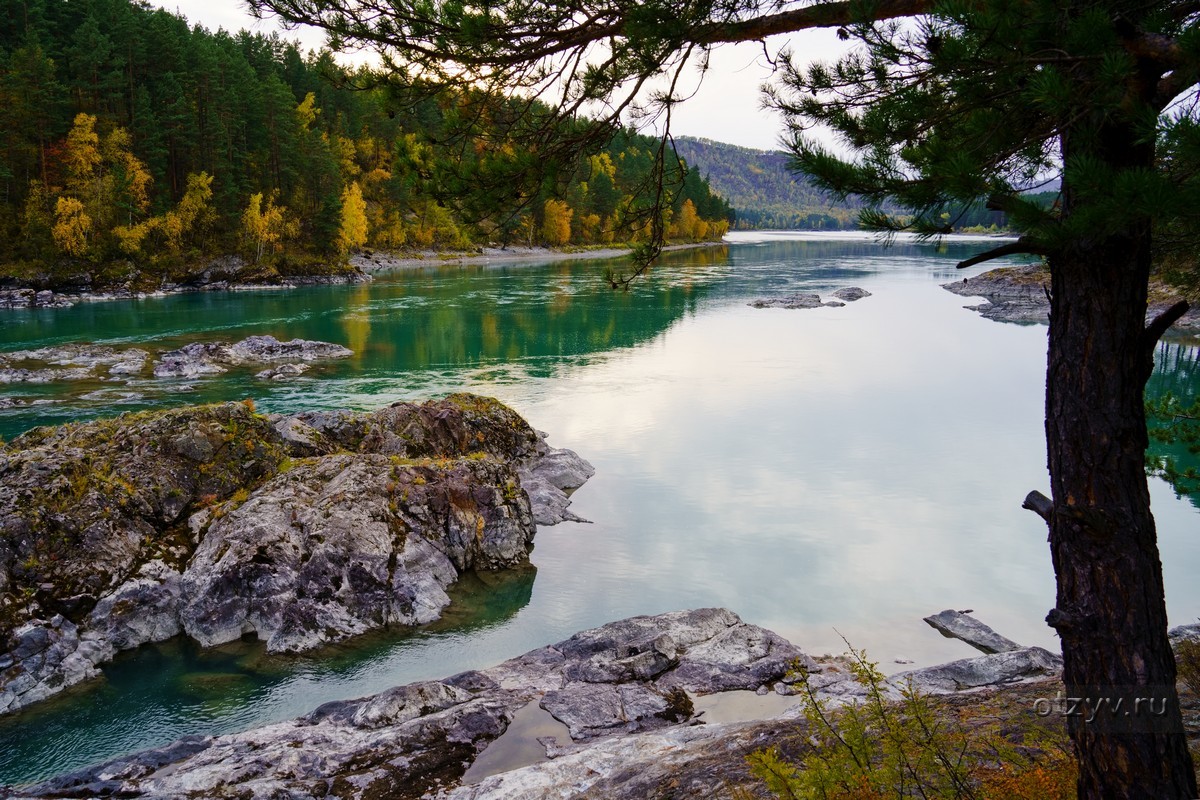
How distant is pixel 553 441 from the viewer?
22484 millimetres

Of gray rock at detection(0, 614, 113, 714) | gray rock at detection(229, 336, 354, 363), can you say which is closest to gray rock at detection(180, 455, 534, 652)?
gray rock at detection(0, 614, 113, 714)

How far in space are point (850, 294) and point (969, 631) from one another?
49.9 meters

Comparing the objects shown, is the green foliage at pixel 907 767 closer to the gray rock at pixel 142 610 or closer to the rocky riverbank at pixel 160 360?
the gray rock at pixel 142 610

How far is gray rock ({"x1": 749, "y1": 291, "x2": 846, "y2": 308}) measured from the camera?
52.9 m

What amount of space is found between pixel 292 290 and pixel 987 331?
48.6 meters

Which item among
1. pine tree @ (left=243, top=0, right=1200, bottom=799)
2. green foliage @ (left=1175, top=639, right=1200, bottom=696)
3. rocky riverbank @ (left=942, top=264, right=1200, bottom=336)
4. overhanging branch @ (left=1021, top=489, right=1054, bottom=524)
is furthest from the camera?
rocky riverbank @ (left=942, top=264, right=1200, bottom=336)

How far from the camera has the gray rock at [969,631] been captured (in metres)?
11.8

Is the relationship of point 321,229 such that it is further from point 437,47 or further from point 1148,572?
point 1148,572

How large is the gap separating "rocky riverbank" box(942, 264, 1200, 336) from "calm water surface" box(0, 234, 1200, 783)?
291 centimetres

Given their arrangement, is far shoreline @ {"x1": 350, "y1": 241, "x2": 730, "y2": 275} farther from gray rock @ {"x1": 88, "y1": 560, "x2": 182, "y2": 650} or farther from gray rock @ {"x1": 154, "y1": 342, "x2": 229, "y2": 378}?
gray rock @ {"x1": 88, "y1": 560, "x2": 182, "y2": 650}

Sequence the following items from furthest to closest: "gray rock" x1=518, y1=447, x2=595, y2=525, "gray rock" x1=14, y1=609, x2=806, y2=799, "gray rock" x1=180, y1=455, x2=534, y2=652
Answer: "gray rock" x1=518, y1=447, x2=595, y2=525 < "gray rock" x1=180, y1=455, x2=534, y2=652 < "gray rock" x1=14, y1=609, x2=806, y2=799

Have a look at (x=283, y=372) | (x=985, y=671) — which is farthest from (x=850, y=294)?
(x=985, y=671)

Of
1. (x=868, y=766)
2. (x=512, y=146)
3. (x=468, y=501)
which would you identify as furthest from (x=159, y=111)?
(x=868, y=766)

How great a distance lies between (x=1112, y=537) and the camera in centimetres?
429
